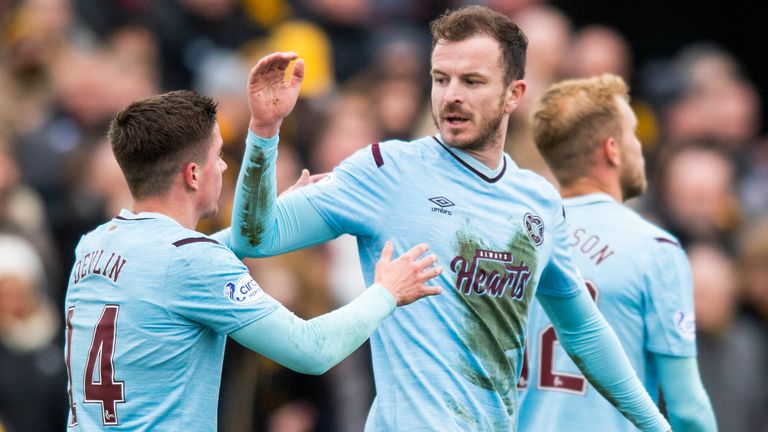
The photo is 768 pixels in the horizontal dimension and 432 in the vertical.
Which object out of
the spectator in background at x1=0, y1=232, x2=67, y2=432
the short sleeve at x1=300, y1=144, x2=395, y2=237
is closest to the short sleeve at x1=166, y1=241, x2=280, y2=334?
the short sleeve at x1=300, y1=144, x2=395, y2=237

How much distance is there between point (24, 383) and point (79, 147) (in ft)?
7.03

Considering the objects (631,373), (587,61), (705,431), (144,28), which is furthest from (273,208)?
(587,61)

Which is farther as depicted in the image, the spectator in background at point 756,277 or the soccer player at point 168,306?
the spectator in background at point 756,277

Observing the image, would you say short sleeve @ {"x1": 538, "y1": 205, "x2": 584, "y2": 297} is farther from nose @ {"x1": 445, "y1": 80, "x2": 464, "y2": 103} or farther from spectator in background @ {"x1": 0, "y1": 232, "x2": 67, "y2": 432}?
spectator in background @ {"x1": 0, "y1": 232, "x2": 67, "y2": 432}

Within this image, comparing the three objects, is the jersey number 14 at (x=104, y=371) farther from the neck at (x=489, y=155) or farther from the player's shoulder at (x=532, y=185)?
the player's shoulder at (x=532, y=185)

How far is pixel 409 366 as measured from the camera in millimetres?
4609

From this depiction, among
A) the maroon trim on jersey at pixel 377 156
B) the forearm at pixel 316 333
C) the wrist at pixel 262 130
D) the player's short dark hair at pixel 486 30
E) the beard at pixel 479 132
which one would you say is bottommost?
the forearm at pixel 316 333

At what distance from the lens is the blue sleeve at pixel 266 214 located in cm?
437

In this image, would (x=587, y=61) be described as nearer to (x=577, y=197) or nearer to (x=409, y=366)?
(x=577, y=197)

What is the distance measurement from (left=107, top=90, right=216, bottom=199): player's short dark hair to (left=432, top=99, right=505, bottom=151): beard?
996 millimetres

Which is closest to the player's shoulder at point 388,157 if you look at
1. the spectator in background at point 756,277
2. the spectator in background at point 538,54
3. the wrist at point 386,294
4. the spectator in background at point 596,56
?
the wrist at point 386,294

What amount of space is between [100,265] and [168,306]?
309mm

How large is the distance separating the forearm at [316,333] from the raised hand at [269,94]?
667mm

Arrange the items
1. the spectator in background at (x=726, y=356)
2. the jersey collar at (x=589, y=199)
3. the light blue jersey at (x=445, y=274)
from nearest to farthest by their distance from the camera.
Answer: the light blue jersey at (x=445, y=274) → the jersey collar at (x=589, y=199) → the spectator in background at (x=726, y=356)
